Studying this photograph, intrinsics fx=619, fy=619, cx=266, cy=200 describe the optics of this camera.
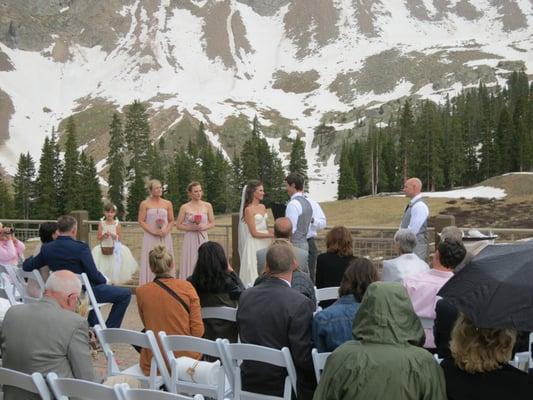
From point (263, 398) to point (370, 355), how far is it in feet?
4.81

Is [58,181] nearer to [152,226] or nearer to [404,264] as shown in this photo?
[152,226]

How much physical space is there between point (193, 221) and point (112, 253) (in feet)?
4.85

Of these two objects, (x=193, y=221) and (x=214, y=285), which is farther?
(x=193, y=221)

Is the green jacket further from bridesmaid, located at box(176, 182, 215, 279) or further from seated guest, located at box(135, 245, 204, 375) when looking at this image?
bridesmaid, located at box(176, 182, 215, 279)

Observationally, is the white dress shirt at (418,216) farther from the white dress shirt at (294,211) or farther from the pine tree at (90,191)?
the pine tree at (90,191)

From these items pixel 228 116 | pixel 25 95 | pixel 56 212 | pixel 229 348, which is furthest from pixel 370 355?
pixel 25 95

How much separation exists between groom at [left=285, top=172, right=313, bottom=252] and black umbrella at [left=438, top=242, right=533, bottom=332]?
16.3 feet

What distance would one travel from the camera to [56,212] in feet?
268

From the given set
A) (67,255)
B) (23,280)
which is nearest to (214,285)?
(67,255)

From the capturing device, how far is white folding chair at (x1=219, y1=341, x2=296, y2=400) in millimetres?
3676

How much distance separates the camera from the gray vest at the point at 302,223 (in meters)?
7.92

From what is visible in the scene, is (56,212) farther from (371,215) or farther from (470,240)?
(470,240)

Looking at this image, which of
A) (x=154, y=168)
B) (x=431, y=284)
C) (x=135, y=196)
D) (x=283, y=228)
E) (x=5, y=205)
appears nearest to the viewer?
(x=431, y=284)

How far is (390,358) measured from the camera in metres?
2.79
